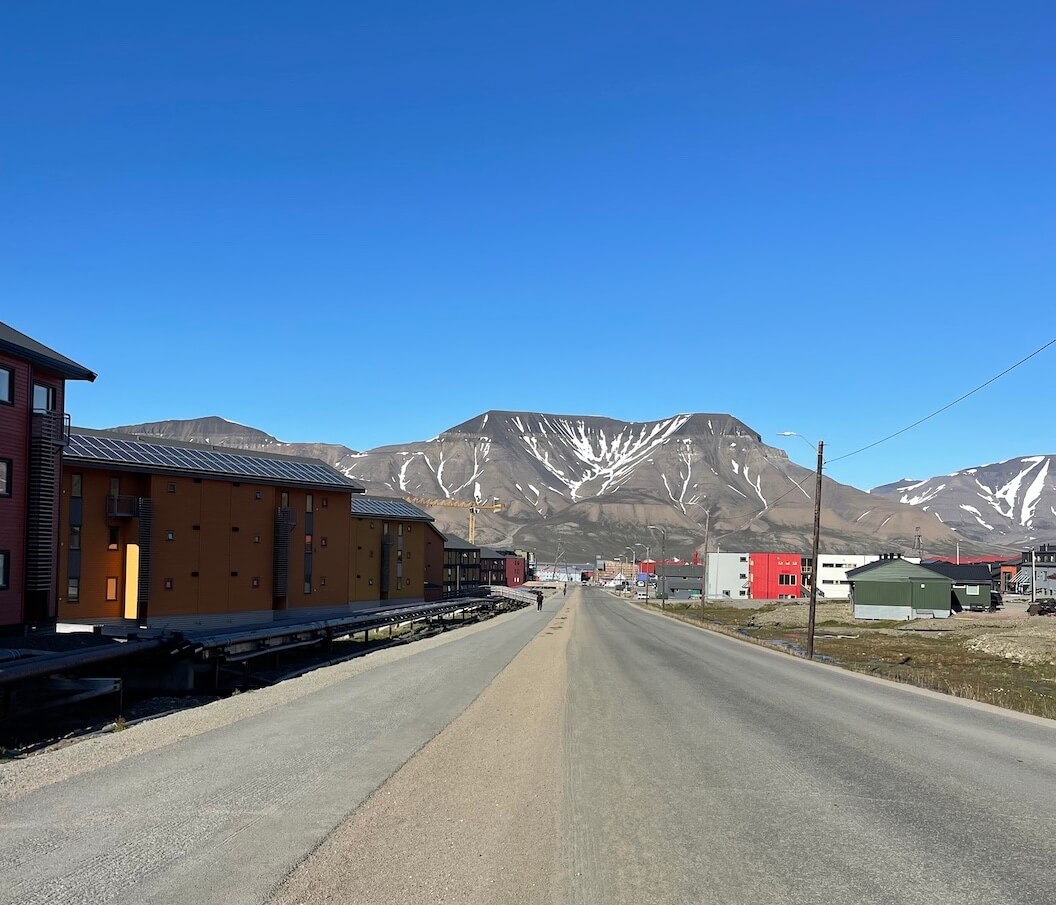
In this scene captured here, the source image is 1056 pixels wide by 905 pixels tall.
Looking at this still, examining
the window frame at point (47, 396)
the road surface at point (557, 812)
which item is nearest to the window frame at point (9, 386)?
the window frame at point (47, 396)

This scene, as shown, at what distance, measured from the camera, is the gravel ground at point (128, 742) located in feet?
38.8

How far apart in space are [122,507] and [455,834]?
43.3 m

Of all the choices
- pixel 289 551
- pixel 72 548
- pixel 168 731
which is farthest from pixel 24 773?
pixel 289 551

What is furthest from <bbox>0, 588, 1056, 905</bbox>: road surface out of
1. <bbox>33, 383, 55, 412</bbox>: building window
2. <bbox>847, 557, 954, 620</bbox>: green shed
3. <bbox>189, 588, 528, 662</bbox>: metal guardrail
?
<bbox>847, 557, 954, 620</bbox>: green shed

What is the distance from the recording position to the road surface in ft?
24.7

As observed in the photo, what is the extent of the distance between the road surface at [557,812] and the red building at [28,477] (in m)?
18.3

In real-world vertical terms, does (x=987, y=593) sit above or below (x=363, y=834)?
below

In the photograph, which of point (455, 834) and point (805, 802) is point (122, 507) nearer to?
point (455, 834)

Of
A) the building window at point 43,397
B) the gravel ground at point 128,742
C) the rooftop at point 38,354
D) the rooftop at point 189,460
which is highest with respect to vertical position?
the rooftop at point 38,354

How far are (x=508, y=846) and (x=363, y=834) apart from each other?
153 centimetres

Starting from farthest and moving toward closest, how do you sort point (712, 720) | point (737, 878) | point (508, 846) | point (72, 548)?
point (72, 548), point (712, 720), point (508, 846), point (737, 878)

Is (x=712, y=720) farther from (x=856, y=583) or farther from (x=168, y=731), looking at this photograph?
(x=856, y=583)

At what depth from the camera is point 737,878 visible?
7672 millimetres

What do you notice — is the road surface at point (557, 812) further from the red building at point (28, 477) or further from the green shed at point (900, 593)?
the green shed at point (900, 593)
